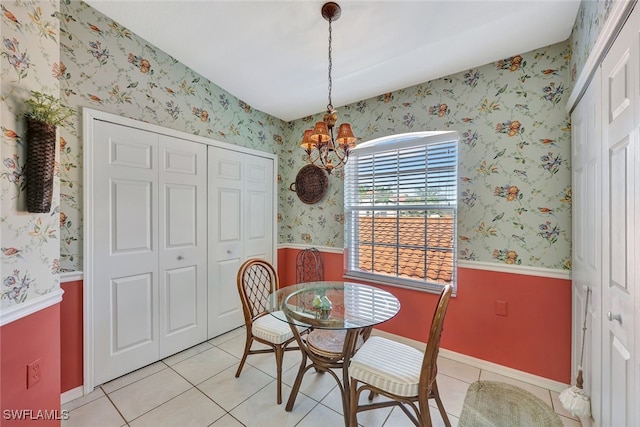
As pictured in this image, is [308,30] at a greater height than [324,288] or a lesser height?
greater

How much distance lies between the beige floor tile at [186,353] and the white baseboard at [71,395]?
0.57m

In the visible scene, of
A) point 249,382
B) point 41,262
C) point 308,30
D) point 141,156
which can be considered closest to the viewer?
point 41,262

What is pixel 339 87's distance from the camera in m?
2.61

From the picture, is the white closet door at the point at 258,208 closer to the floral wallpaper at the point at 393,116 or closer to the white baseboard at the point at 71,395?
the floral wallpaper at the point at 393,116

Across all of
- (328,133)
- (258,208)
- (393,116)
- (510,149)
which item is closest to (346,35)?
(328,133)

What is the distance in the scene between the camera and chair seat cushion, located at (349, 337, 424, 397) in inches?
53.9

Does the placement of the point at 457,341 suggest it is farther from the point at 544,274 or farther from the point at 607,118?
the point at 607,118

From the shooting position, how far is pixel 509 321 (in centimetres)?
212

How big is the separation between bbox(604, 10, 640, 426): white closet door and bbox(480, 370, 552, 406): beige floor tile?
0.76 metres

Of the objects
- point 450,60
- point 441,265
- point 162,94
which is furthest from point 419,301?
point 162,94

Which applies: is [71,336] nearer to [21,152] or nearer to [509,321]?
[21,152]

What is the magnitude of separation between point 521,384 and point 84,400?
3301 mm

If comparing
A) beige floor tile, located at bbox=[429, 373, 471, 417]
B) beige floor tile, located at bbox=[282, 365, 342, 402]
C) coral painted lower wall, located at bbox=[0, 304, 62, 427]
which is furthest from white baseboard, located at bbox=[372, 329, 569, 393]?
coral painted lower wall, located at bbox=[0, 304, 62, 427]

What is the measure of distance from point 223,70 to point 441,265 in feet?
9.25
